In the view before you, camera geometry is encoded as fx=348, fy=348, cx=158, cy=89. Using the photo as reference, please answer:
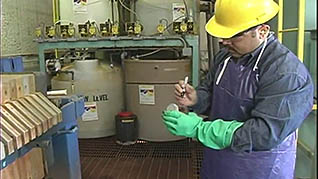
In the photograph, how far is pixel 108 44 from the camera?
258 centimetres

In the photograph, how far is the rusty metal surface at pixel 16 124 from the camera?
96 cm

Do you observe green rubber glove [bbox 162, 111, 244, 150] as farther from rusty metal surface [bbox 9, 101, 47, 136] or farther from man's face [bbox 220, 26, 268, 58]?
rusty metal surface [bbox 9, 101, 47, 136]

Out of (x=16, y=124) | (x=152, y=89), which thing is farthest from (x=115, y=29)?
(x=16, y=124)

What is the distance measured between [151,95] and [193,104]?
1.47 meters

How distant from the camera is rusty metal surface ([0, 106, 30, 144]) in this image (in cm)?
96

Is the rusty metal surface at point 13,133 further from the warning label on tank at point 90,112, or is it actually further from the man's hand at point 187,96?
the warning label on tank at point 90,112

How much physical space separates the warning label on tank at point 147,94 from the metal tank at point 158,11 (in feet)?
1.47

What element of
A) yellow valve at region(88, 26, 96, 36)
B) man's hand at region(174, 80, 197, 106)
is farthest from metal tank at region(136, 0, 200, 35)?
man's hand at region(174, 80, 197, 106)

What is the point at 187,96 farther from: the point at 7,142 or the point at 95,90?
the point at 95,90

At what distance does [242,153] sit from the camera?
1.24 metres

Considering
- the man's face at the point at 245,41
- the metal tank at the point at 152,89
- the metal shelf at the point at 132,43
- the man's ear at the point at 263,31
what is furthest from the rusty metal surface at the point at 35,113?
the metal tank at the point at 152,89

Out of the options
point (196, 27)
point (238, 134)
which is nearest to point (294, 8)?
point (196, 27)

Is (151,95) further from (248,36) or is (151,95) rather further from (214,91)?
(248,36)

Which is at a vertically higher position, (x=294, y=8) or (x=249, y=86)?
(x=294, y=8)
